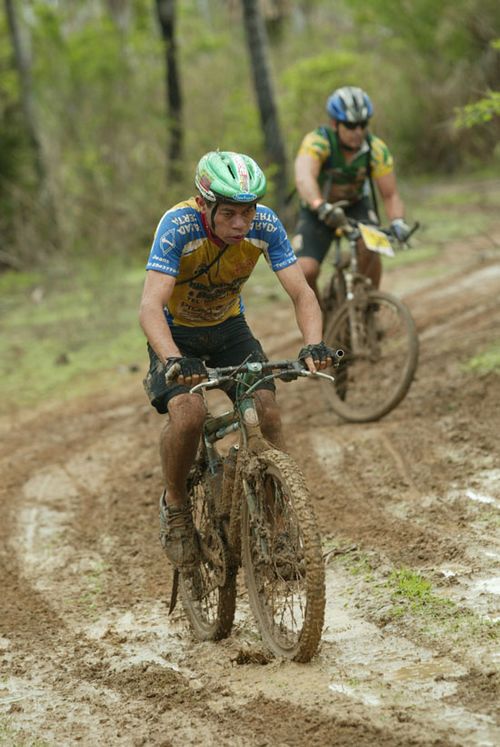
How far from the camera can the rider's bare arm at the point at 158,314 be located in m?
4.80

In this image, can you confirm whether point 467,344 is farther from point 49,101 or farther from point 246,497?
point 49,101

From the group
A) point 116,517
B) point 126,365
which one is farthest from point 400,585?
point 126,365

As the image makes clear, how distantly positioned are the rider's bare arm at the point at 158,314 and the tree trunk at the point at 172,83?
14781mm

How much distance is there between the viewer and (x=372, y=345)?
324 inches

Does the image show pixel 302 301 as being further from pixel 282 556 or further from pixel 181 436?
pixel 282 556

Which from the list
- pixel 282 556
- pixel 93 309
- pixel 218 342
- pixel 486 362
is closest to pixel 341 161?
pixel 486 362

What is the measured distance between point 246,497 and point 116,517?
276cm

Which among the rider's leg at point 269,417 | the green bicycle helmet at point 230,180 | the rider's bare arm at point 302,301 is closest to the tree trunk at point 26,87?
the rider's bare arm at point 302,301

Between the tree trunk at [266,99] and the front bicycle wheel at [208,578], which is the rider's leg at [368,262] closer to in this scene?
the front bicycle wheel at [208,578]

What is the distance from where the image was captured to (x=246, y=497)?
185 inches

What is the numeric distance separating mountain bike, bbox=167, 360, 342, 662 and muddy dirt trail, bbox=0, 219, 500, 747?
171 mm

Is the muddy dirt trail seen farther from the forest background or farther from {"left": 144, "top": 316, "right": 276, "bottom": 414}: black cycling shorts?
the forest background

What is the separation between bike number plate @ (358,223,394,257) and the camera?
26.3 ft

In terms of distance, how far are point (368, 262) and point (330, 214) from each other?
0.74 meters
